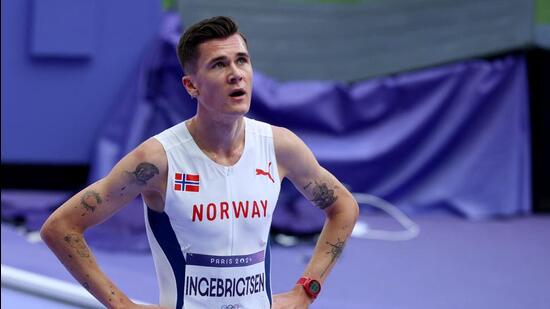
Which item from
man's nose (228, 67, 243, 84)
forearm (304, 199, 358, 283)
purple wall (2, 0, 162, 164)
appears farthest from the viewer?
purple wall (2, 0, 162, 164)

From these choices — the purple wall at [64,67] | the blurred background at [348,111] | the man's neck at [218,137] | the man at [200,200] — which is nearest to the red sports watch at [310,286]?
the man at [200,200]

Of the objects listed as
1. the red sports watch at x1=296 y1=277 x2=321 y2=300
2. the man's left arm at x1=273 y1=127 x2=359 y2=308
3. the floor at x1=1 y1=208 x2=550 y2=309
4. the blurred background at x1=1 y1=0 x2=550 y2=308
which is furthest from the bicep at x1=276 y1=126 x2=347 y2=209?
the blurred background at x1=1 y1=0 x2=550 y2=308

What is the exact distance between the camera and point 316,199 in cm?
312

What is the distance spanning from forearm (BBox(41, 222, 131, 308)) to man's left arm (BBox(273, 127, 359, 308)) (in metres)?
0.47

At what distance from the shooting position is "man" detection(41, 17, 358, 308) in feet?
9.16

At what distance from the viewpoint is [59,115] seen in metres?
8.10

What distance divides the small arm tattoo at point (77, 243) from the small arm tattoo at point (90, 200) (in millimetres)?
72

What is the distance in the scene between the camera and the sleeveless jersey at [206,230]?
2.81 m

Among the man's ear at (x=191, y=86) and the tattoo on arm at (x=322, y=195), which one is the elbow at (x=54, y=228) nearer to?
the man's ear at (x=191, y=86)

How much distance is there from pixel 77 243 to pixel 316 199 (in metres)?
0.74

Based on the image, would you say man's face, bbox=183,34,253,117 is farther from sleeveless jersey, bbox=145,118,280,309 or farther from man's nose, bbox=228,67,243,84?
sleeveless jersey, bbox=145,118,280,309

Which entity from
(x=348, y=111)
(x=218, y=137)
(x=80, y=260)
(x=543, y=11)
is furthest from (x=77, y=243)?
(x=543, y=11)

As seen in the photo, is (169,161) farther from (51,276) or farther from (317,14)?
(317,14)

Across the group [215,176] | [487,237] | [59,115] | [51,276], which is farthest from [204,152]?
[59,115]
